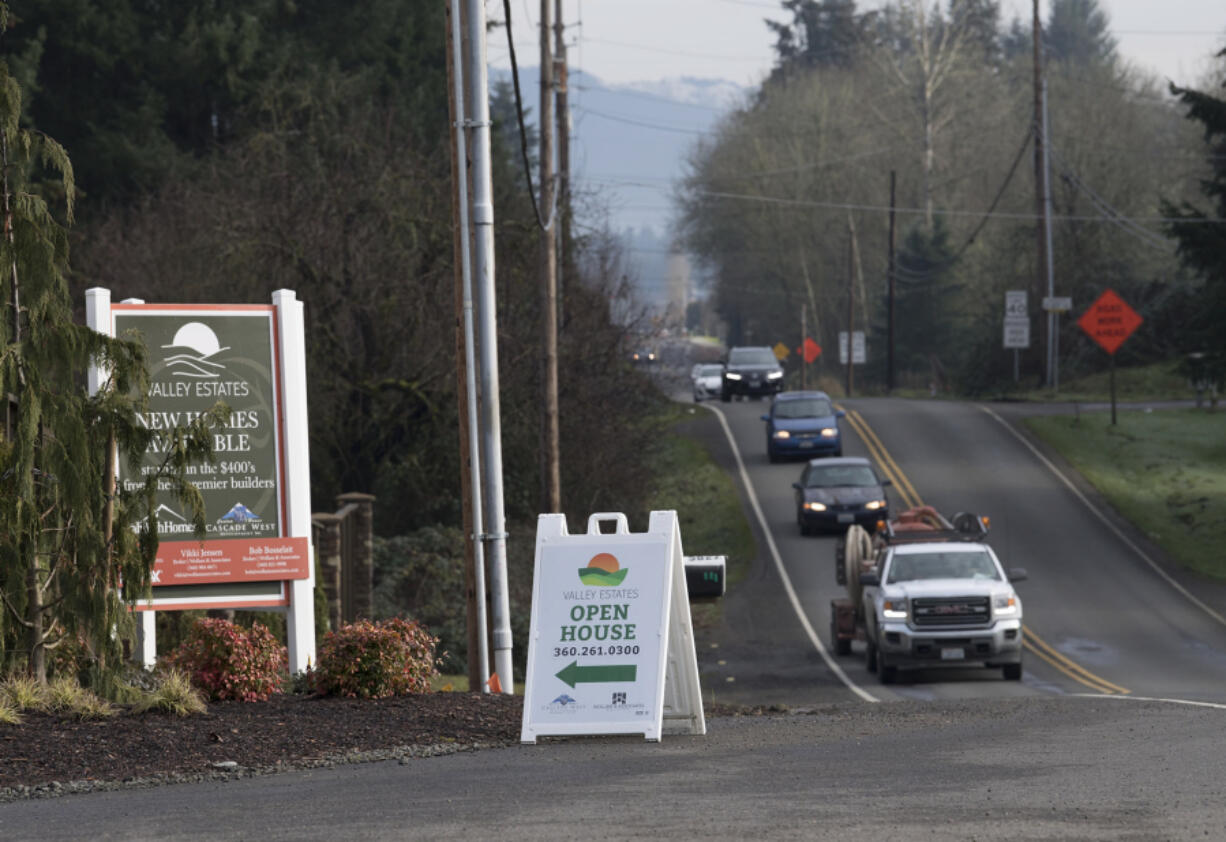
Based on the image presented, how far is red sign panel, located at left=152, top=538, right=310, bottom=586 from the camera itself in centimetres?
1600

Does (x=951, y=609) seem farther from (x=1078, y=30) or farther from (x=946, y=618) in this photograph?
(x=1078, y=30)

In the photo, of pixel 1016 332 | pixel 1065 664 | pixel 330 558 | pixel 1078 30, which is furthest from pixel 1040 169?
pixel 1078 30

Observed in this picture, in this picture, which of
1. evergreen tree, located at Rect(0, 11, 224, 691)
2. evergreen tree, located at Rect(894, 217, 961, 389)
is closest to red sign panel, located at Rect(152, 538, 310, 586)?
evergreen tree, located at Rect(0, 11, 224, 691)

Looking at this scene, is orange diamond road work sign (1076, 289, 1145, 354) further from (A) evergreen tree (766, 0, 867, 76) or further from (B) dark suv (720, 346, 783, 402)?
(A) evergreen tree (766, 0, 867, 76)

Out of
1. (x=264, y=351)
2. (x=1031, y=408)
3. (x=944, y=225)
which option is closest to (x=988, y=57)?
(x=944, y=225)

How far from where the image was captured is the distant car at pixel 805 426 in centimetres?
4400

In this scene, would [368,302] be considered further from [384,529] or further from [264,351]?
[264,351]

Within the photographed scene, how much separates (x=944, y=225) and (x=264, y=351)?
65.9 m

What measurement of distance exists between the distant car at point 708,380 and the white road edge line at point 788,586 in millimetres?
12831

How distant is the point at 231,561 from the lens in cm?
1620

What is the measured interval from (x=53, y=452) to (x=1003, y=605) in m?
14.2

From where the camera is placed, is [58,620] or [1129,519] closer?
[58,620]

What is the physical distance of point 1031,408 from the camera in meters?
53.8

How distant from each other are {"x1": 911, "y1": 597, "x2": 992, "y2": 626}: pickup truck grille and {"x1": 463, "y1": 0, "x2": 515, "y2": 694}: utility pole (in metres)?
7.02
